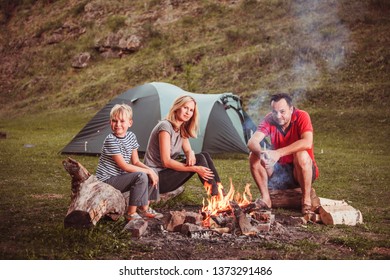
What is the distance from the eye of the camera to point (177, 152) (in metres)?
5.08

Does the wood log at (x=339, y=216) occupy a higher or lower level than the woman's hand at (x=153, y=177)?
lower

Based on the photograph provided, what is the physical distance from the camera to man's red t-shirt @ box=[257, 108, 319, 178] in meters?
5.23

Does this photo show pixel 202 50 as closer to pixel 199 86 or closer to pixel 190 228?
pixel 199 86

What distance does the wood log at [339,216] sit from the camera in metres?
4.87

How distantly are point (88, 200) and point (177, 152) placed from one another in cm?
119

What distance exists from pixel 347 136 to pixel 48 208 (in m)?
8.22

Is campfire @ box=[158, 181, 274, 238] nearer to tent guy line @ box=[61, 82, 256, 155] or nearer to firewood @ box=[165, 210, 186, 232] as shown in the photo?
firewood @ box=[165, 210, 186, 232]

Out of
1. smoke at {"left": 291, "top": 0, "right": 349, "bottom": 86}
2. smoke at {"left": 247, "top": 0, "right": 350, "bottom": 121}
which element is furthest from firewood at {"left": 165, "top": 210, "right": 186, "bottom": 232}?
smoke at {"left": 291, "top": 0, "right": 349, "bottom": 86}

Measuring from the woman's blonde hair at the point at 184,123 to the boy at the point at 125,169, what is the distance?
44 cm

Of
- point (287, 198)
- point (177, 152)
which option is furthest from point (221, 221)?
point (287, 198)

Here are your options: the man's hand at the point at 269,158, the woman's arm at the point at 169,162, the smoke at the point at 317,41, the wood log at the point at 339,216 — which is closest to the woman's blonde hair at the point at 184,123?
the woman's arm at the point at 169,162

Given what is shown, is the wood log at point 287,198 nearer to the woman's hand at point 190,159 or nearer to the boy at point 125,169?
the woman's hand at point 190,159

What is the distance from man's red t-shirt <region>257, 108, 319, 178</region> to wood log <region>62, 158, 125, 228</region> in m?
1.79

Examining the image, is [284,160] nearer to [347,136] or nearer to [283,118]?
[283,118]
